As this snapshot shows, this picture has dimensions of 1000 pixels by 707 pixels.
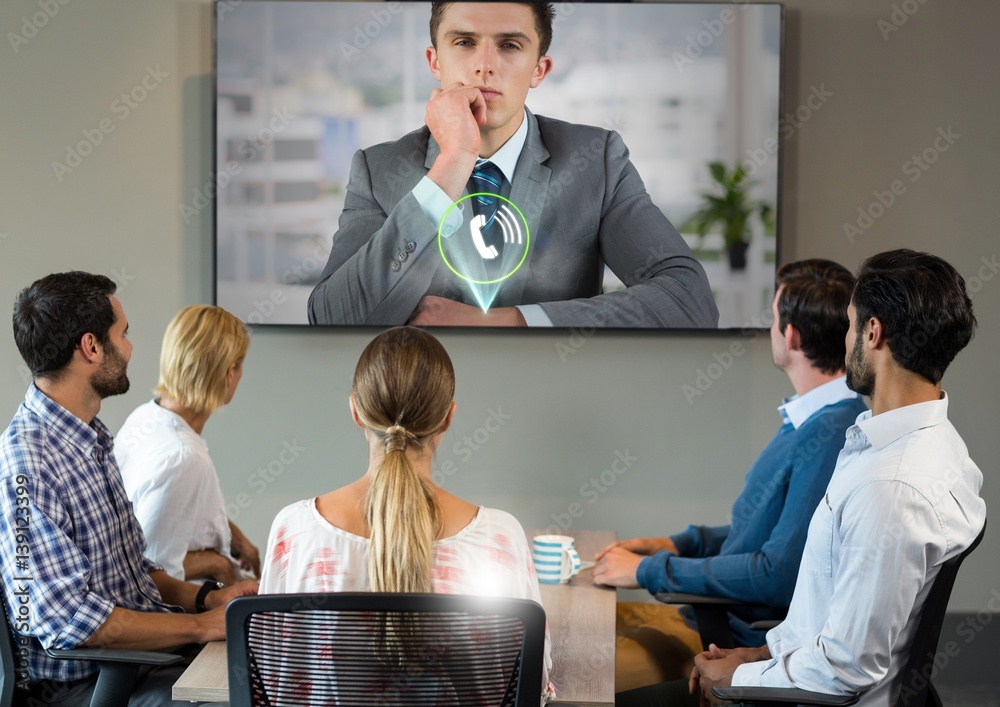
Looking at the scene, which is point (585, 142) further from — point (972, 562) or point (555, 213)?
point (972, 562)

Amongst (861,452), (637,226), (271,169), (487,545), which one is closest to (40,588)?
(487,545)

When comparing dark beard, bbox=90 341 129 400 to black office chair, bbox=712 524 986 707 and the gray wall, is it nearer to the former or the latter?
the gray wall

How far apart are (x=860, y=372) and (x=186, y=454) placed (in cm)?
155

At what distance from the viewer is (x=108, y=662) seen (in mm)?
1783

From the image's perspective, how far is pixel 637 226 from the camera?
3234 mm

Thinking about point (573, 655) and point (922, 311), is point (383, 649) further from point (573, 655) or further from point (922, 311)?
point (922, 311)

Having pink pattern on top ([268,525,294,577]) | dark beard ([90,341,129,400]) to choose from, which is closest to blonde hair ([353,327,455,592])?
pink pattern on top ([268,525,294,577])

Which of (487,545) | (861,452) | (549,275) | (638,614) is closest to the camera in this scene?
(487,545)

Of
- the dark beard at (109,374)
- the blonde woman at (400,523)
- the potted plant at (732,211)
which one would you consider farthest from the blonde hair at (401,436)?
the potted plant at (732,211)

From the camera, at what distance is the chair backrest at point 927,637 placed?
156 centimetres

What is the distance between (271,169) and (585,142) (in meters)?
1.07

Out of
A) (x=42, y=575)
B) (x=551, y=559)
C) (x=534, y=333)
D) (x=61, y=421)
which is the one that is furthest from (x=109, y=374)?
(x=534, y=333)

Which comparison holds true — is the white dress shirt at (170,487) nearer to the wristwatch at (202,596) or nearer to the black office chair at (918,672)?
the wristwatch at (202,596)

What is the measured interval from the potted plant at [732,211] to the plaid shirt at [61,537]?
2015mm
